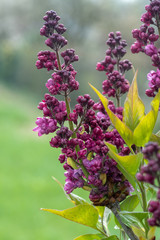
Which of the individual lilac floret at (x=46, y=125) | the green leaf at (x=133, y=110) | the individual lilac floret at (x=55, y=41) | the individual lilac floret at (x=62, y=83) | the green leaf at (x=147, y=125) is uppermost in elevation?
the individual lilac floret at (x=55, y=41)

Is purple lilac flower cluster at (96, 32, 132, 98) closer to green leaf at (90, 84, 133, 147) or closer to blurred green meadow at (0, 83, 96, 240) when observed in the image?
green leaf at (90, 84, 133, 147)

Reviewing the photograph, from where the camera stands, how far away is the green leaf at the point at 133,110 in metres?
0.56

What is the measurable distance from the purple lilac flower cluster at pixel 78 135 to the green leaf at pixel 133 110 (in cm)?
3

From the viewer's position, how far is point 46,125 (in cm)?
57

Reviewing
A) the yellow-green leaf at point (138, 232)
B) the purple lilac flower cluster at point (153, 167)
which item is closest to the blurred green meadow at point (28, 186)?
the yellow-green leaf at point (138, 232)

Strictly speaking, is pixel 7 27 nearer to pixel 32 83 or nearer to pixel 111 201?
pixel 32 83

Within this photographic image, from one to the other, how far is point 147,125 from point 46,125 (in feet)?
0.46

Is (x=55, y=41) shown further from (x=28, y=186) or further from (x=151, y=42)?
(x=28, y=186)

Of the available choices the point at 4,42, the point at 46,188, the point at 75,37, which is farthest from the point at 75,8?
the point at 46,188

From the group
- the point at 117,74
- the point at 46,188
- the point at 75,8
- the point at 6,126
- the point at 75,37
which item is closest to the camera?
the point at 117,74

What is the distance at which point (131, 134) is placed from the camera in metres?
0.55

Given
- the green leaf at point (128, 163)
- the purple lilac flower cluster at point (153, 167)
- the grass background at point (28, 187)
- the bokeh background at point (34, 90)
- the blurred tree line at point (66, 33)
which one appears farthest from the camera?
the blurred tree line at point (66, 33)

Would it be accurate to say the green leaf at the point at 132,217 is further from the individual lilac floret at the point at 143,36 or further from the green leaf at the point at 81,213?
the individual lilac floret at the point at 143,36

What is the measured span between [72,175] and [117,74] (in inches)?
7.0
